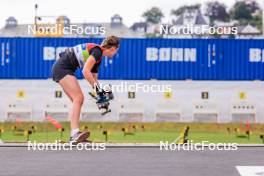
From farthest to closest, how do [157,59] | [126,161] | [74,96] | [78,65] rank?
[157,59] → [78,65] → [74,96] → [126,161]

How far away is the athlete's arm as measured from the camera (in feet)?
32.3

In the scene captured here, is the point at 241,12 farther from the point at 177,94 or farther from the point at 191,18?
the point at 177,94

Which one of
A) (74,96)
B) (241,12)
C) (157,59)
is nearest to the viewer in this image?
(74,96)

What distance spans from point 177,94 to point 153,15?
98199 mm

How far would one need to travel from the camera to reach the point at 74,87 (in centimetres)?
1029

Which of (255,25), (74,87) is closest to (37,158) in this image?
(74,87)

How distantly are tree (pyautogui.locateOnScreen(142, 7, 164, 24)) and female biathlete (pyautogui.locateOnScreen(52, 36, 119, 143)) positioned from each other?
112720mm

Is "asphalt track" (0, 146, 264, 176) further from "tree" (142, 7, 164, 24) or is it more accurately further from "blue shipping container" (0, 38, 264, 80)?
"tree" (142, 7, 164, 24)

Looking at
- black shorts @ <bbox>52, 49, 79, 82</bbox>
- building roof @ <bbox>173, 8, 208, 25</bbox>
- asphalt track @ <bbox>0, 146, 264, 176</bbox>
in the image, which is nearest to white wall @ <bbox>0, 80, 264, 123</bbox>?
black shorts @ <bbox>52, 49, 79, 82</bbox>

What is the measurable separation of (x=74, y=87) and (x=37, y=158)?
1.88 m

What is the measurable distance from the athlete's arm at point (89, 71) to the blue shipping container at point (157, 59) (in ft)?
57.5

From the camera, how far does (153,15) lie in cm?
12450

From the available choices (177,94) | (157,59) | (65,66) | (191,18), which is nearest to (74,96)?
(65,66)

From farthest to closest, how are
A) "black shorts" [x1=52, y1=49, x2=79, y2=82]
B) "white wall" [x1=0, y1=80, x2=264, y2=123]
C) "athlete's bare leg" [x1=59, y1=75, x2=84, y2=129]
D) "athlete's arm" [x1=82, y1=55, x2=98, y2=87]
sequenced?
"white wall" [x1=0, y1=80, x2=264, y2=123]
"black shorts" [x1=52, y1=49, x2=79, y2=82]
"athlete's bare leg" [x1=59, y1=75, x2=84, y2=129]
"athlete's arm" [x1=82, y1=55, x2=98, y2=87]
